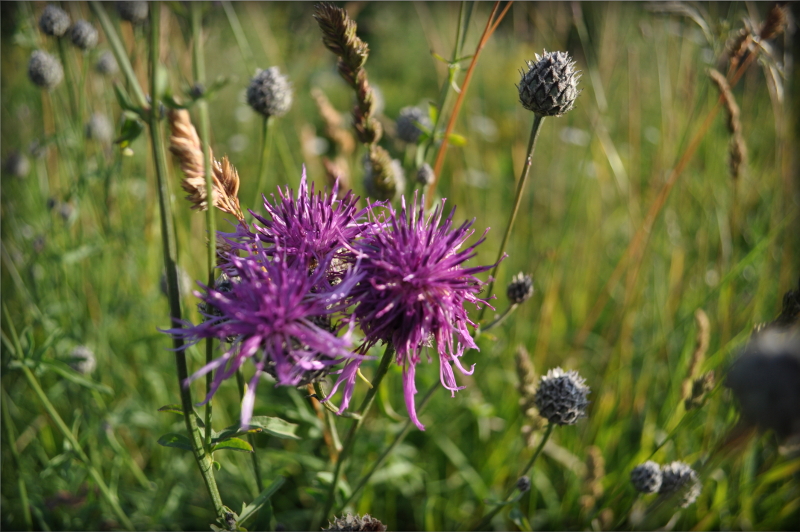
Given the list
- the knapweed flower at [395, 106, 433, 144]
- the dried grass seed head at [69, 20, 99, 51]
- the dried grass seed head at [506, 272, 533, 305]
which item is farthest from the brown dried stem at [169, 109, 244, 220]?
the dried grass seed head at [69, 20, 99, 51]

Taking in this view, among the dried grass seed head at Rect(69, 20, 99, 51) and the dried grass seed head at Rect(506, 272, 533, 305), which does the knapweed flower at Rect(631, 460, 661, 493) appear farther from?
the dried grass seed head at Rect(69, 20, 99, 51)

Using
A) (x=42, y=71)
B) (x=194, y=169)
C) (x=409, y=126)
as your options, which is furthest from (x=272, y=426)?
(x=42, y=71)

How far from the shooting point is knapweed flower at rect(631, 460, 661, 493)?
1.57 meters

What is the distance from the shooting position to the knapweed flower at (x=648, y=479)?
1.57 meters

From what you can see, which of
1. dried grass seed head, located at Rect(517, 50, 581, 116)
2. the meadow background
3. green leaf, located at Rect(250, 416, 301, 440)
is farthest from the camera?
the meadow background

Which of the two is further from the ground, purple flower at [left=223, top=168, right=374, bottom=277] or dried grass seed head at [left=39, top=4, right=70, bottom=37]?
dried grass seed head at [left=39, top=4, right=70, bottom=37]

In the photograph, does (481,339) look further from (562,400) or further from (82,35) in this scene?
(82,35)

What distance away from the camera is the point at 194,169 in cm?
102

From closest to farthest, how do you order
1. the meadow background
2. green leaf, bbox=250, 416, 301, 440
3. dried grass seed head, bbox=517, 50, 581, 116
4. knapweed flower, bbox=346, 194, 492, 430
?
knapweed flower, bbox=346, 194, 492, 430 < green leaf, bbox=250, 416, 301, 440 < dried grass seed head, bbox=517, 50, 581, 116 < the meadow background

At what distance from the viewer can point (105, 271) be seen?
2.52m

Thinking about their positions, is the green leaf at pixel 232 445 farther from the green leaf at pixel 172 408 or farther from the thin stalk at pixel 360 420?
the thin stalk at pixel 360 420

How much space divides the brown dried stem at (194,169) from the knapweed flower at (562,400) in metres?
1.06

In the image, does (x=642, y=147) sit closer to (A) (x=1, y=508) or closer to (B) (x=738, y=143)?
(B) (x=738, y=143)

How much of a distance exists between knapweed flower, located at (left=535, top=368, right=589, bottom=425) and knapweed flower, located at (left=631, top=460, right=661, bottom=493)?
362 mm
